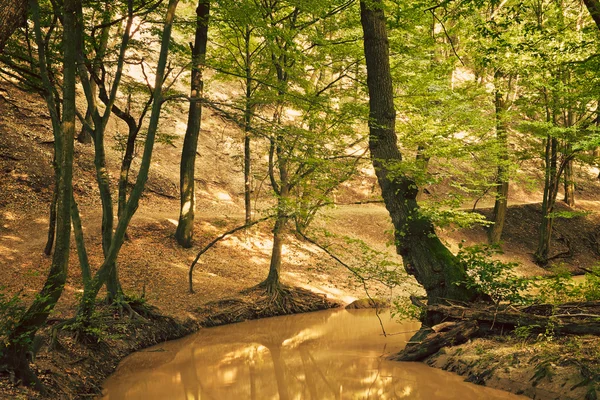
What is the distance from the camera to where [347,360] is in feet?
30.1

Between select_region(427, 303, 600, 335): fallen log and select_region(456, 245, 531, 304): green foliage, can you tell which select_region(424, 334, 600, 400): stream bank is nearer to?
select_region(427, 303, 600, 335): fallen log

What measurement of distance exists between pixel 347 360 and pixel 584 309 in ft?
12.8

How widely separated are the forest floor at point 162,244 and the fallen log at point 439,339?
6.31 feet

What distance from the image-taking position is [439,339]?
8438mm

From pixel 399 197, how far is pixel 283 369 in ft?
12.0

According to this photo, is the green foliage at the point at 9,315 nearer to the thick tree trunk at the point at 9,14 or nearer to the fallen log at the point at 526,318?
the thick tree trunk at the point at 9,14

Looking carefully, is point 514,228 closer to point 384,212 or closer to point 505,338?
point 384,212

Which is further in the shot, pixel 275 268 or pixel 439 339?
pixel 275 268

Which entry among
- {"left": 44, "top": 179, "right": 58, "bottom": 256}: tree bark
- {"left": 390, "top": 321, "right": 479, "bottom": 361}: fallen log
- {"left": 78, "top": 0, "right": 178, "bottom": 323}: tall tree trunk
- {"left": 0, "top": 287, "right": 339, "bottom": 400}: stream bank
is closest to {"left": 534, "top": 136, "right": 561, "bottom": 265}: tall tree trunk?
{"left": 0, "top": 287, "right": 339, "bottom": 400}: stream bank

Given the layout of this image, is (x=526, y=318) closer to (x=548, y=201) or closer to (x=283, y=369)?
(x=283, y=369)

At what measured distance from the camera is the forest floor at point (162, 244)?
9.10 metres

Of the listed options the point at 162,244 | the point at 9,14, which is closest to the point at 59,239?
the point at 9,14

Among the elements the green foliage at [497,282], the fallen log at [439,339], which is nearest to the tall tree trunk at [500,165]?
the green foliage at [497,282]

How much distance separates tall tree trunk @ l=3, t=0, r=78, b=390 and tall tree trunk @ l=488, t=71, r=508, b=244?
524 inches
